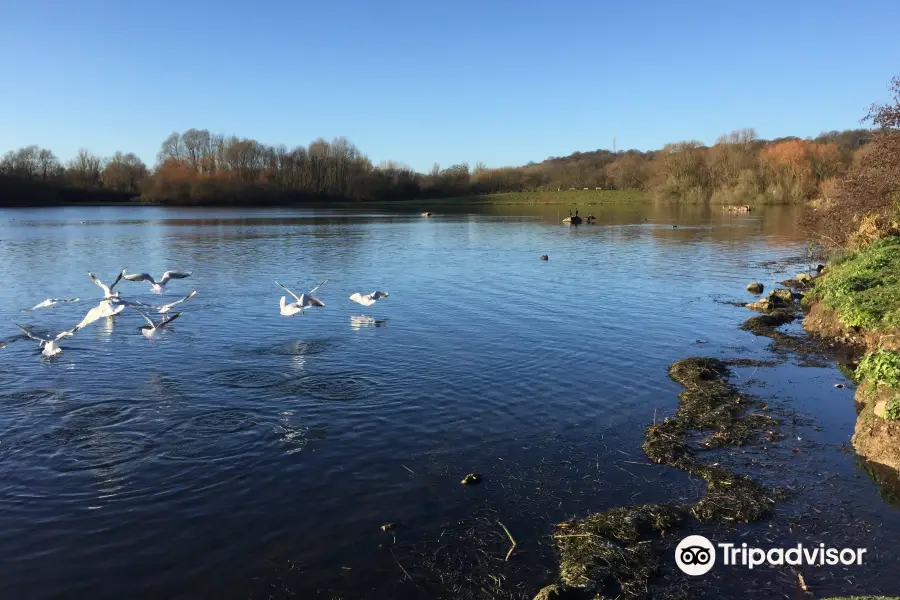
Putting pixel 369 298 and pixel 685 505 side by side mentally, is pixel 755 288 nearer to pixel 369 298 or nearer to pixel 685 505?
pixel 369 298

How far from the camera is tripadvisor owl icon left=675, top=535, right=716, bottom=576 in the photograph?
693 centimetres

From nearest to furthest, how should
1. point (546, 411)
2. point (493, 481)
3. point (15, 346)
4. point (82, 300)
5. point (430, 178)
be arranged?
point (493, 481)
point (546, 411)
point (15, 346)
point (82, 300)
point (430, 178)

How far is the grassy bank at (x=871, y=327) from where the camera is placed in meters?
9.51

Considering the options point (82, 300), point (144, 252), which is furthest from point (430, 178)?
point (82, 300)

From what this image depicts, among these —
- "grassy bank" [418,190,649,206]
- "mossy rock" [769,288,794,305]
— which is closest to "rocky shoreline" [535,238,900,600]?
"mossy rock" [769,288,794,305]

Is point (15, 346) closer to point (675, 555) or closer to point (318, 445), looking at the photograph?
point (318, 445)

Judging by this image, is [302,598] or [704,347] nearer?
[302,598]

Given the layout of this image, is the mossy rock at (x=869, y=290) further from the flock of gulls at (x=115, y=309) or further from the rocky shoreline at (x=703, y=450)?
the flock of gulls at (x=115, y=309)

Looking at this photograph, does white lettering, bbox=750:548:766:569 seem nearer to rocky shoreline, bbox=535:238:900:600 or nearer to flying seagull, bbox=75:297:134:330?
rocky shoreline, bbox=535:238:900:600

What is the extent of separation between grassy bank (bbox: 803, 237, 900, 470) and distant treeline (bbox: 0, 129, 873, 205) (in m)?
86.6

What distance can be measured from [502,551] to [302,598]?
227cm

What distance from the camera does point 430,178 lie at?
173875mm

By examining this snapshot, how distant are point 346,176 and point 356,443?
150 metres

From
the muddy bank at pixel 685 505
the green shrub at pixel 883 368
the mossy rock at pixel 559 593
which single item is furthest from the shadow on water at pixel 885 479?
the mossy rock at pixel 559 593
